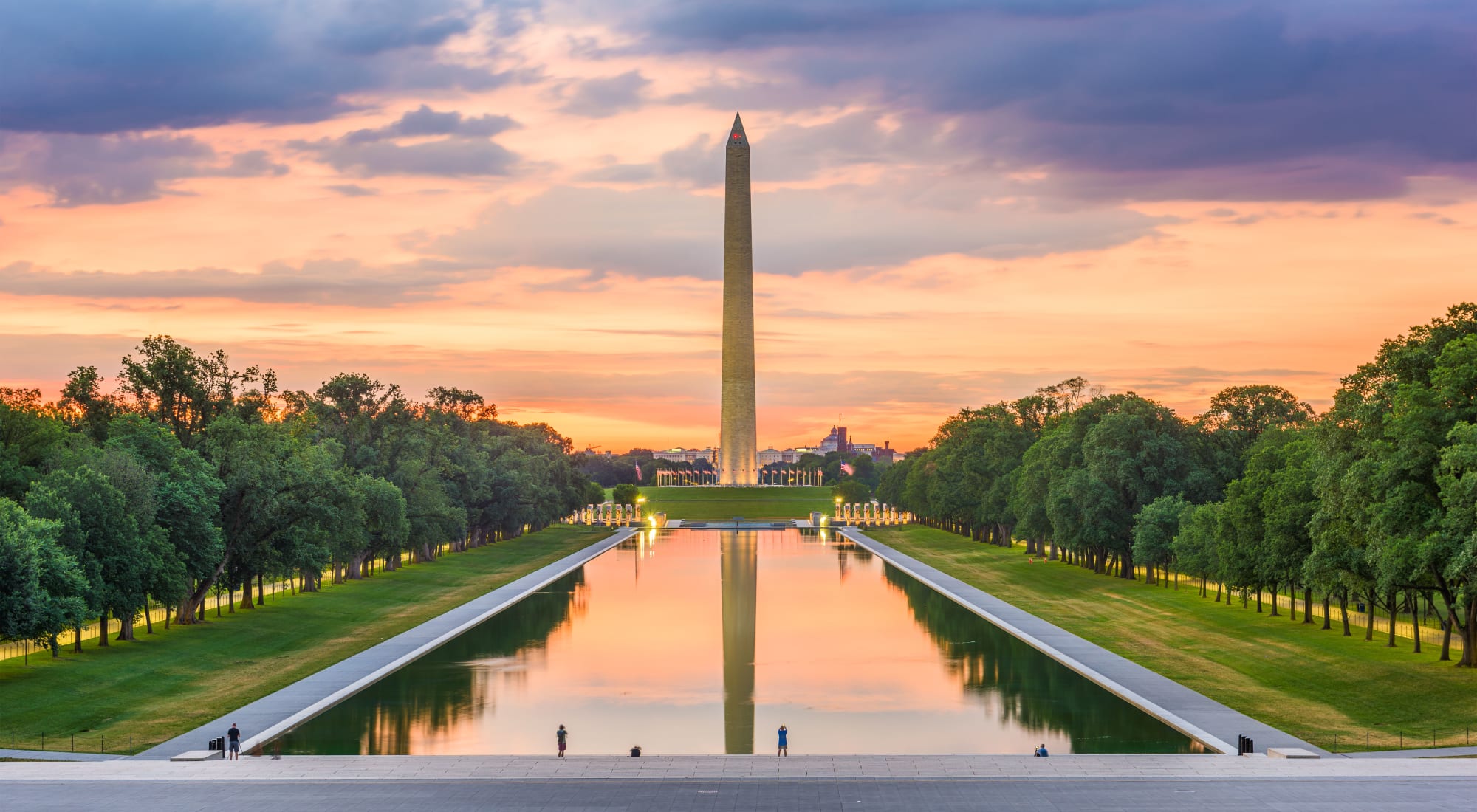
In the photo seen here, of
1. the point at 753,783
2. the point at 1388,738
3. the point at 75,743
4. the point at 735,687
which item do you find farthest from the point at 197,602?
the point at 1388,738

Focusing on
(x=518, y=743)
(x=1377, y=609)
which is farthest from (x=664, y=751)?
(x=1377, y=609)

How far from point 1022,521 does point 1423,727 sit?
2010 inches

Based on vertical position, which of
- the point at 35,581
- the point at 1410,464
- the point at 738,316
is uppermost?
the point at 738,316

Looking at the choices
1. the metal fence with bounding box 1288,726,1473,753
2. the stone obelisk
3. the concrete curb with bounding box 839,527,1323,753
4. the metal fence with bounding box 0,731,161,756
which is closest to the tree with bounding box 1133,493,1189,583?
the concrete curb with bounding box 839,527,1323,753

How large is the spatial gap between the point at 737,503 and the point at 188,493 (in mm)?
96412

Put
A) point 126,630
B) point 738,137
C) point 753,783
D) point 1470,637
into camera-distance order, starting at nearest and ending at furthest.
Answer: point 753,783
point 1470,637
point 126,630
point 738,137

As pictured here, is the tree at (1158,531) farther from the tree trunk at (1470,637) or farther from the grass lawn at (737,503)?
the grass lawn at (737,503)

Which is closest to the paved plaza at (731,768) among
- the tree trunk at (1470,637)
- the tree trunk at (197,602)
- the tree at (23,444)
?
the tree trunk at (1470,637)

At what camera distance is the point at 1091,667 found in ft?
135

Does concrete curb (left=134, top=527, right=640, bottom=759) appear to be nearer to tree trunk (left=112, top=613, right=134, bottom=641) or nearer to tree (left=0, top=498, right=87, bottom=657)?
tree (left=0, top=498, right=87, bottom=657)

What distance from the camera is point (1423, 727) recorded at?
32906mm

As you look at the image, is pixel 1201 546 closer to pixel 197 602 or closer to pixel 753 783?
pixel 753 783

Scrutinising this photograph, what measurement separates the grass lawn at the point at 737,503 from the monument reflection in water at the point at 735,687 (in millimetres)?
77390

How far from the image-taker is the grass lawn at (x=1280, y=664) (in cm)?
3338
